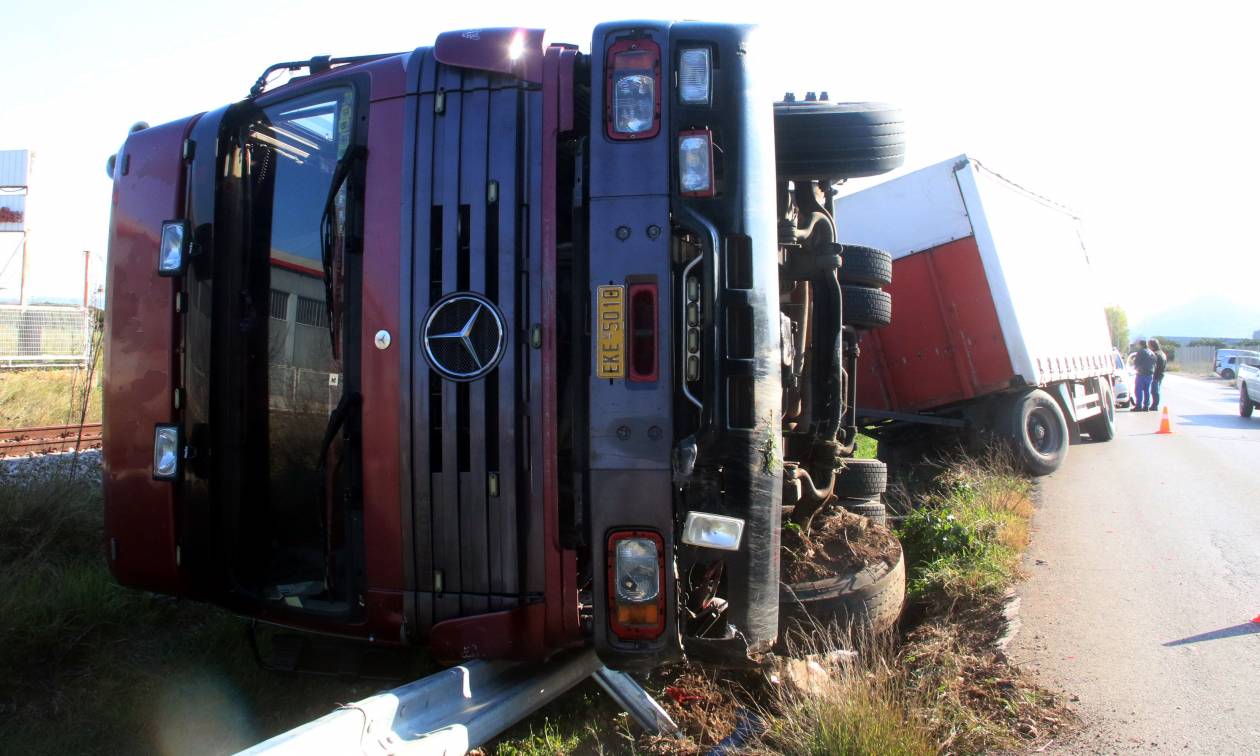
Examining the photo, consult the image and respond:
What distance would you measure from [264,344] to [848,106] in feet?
8.54

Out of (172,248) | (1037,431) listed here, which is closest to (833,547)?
(172,248)

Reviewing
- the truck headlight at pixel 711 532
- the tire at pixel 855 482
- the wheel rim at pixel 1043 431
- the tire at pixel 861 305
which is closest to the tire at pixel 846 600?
the tire at pixel 855 482

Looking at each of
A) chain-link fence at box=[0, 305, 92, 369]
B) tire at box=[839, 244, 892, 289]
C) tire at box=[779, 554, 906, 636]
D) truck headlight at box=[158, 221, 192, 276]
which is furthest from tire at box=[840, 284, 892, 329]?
chain-link fence at box=[0, 305, 92, 369]

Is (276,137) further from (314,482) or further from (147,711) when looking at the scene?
(147,711)

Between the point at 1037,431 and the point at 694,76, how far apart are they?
8382 mm

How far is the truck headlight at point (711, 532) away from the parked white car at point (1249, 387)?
19.0 m

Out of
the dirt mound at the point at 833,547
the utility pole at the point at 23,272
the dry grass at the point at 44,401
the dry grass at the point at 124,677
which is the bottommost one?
the dry grass at the point at 124,677

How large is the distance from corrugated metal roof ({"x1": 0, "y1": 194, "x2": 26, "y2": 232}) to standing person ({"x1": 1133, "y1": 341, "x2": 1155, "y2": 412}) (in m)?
32.4

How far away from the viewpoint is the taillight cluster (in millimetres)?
2848

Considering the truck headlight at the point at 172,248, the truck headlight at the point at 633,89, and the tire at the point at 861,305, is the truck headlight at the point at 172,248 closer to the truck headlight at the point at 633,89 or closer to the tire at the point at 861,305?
the truck headlight at the point at 633,89

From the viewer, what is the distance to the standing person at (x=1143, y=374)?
65.8 ft

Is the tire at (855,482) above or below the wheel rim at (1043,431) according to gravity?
below

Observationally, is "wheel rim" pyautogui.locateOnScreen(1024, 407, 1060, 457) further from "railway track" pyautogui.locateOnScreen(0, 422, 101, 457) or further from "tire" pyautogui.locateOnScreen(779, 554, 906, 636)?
"railway track" pyautogui.locateOnScreen(0, 422, 101, 457)

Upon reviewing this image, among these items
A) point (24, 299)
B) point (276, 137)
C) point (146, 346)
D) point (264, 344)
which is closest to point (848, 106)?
point (276, 137)
